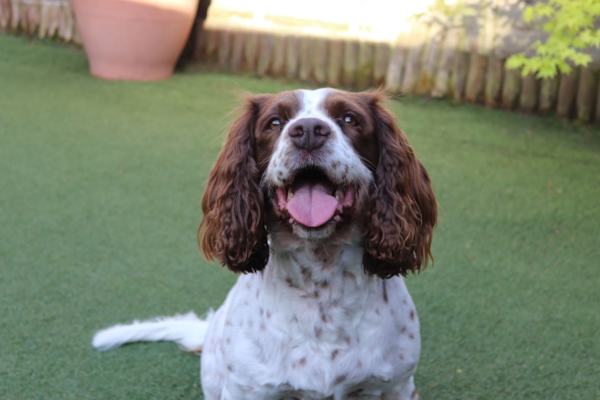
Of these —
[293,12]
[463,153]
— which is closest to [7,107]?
[293,12]

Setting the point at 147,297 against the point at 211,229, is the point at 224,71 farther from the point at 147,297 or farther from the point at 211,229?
the point at 211,229

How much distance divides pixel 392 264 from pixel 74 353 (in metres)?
1.79

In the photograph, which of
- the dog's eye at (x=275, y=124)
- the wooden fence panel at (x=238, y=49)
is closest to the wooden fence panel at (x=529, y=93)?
the wooden fence panel at (x=238, y=49)

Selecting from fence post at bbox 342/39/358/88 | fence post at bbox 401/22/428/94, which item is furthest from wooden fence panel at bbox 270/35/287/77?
fence post at bbox 401/22/428/94

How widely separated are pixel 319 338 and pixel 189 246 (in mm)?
2145

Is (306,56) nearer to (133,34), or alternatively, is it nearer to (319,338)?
(133,34)

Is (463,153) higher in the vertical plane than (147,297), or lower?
higher

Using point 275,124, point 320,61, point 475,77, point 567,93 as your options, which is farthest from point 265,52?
point 275,124

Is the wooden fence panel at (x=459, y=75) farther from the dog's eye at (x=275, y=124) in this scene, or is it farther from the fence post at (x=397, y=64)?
the dog's eye at (x=275, y=124)

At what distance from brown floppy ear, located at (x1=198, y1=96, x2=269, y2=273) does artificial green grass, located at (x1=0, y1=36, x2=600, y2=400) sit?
1.64 ft

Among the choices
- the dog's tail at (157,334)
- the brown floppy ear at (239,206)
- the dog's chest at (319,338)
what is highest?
the brown floppy ear at (239,206)

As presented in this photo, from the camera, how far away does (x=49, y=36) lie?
901cm

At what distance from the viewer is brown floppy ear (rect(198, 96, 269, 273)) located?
2.32m

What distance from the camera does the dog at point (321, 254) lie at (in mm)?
2264
